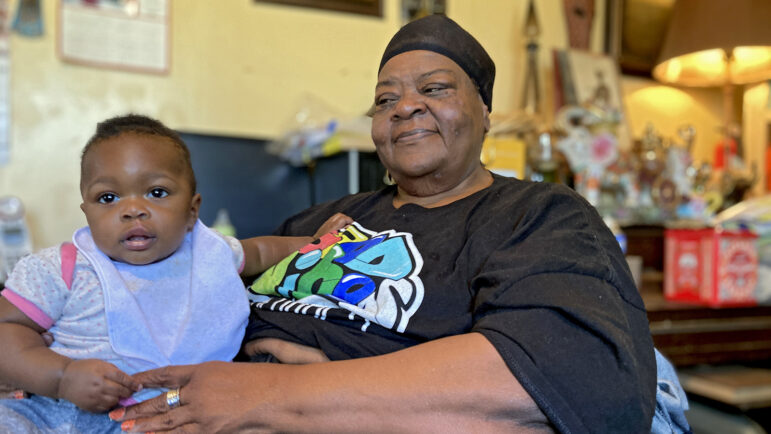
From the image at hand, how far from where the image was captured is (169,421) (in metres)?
0.90

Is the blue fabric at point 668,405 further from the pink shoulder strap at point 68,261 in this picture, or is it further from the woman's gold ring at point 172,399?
the pink shoulder strap at point 68,261

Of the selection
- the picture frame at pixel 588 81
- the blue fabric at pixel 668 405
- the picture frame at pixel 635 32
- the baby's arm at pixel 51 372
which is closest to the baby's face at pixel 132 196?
the baby's arm at pixel 51 372

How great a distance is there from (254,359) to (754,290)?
2.06m

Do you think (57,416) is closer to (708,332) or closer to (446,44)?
(446,44)

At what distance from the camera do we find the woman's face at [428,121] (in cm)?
115

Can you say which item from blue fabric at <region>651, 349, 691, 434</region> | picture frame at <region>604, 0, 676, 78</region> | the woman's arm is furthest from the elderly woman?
picture frame at <region>604, 0, 676, 78</region>

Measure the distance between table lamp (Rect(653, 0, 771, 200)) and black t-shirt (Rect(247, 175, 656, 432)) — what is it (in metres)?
2.02

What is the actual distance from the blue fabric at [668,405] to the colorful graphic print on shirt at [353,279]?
449mm

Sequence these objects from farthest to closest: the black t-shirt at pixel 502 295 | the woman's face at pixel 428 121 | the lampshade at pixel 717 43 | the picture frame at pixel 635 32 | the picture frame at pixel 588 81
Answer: the picture frame at pixel 635 32
the picture frame at pixel 588 81
the lampshade at pixel 717 43
the woman's face at pixel 428 121
the black t-shirt at pixel 502 295

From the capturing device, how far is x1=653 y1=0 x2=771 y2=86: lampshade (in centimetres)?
255

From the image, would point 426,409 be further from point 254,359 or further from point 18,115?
point 18,115

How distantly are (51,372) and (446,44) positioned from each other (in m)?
0.91

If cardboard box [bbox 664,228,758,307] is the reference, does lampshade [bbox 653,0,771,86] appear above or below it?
above

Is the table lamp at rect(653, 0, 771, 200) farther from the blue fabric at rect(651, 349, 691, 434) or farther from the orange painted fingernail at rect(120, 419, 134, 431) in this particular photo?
the orange painted fingernail at rect(120, 419, 134, 431)
